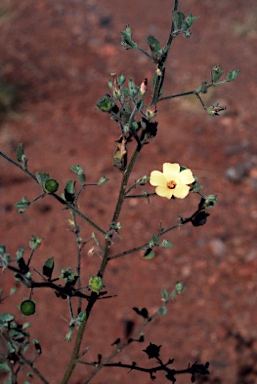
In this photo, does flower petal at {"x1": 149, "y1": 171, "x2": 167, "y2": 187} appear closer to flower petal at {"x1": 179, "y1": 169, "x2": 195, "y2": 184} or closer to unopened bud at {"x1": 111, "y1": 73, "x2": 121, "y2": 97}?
flower petal at {"x1": 179, "y1": 169, "x2": 195, "y2": 184}

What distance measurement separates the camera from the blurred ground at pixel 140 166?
3201 mm

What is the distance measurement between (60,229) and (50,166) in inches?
26.8

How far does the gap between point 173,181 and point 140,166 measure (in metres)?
2.60

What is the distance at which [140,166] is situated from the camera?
13.9 ft

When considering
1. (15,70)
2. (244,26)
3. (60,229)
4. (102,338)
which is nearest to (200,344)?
(102,338)

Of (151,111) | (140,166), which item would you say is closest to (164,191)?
(151,111)

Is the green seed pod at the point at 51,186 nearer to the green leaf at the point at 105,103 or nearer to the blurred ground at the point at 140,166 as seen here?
the green leaf at the point at 105,103

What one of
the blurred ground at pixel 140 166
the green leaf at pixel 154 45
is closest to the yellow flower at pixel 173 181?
the green leaf at pixel 154 45

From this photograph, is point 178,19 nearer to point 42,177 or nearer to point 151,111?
point 151,111

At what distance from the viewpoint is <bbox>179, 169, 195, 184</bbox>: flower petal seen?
162cm

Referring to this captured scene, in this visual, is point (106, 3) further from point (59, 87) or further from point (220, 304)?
point (220, 304)

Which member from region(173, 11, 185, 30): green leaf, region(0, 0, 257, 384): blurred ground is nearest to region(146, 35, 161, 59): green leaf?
region(173, 11, 185, 30): green leaf

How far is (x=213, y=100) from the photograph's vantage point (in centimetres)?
501

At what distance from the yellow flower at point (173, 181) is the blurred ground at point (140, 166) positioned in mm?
1644
